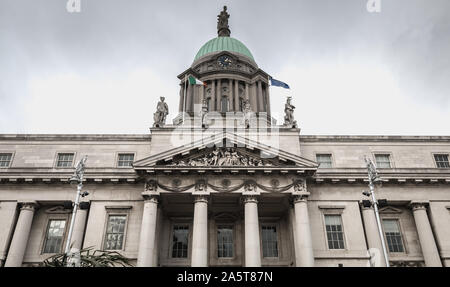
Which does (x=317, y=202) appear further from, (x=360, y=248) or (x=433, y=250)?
(x=433, y=250)

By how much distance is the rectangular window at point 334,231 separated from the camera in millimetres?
27859

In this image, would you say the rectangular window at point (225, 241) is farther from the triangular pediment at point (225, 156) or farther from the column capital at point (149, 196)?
the column capital at point (149, 196)

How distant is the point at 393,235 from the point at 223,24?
153 feet

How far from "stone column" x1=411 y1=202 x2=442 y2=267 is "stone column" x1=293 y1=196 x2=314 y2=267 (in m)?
9.51

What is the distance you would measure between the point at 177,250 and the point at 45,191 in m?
11.8

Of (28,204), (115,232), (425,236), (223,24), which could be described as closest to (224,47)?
(223,24)

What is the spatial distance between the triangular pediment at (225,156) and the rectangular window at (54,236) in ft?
27.3

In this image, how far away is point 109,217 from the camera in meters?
28.5

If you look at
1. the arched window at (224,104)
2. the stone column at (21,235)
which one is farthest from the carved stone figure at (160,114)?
the arched window at (224,104)

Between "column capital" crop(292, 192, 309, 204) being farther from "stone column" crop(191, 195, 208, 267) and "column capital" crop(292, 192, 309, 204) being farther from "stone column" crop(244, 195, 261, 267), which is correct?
"stone column" crop(191, 195, 208, 267)

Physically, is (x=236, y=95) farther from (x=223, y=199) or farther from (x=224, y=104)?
(x=223, y=199)

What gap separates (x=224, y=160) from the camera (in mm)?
28312

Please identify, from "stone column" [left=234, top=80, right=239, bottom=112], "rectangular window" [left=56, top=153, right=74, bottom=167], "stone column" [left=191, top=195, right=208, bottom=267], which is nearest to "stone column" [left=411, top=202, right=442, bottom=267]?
"stone column" [left=191, top=195, right=208, bottom=267]

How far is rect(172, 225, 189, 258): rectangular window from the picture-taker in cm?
2898
